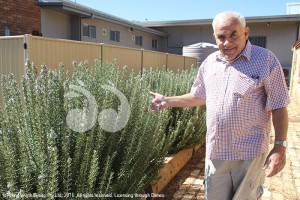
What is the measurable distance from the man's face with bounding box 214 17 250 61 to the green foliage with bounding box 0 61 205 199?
2.99 feet

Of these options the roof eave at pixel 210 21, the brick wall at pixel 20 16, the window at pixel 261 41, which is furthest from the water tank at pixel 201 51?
the window at pixel 261 41

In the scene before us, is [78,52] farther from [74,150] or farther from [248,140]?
[248,140]

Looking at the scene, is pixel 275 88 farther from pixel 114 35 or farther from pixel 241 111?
pixel 114 35

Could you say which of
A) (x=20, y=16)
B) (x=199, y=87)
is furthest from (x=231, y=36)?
(x=20, y=16)

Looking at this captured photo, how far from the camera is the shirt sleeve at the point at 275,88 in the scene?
2245mm

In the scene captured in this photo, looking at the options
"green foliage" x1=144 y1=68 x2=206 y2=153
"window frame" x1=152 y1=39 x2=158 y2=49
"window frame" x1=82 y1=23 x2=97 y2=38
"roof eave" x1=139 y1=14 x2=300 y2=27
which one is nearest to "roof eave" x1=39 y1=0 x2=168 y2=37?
"window frame" x1=82 y1=23 x2=97 y2=38

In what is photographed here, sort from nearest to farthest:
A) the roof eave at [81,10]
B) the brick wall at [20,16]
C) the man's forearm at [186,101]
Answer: the man's forearm at [186,101]
the brick wall at [20,16]
the roof eave at [81,10]

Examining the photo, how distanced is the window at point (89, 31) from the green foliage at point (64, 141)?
12447 millimetres

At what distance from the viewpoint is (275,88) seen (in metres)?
2.25

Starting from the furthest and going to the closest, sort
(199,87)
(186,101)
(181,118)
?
(181,118), (186,101), (199,87)

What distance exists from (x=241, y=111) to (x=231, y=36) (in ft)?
1.78

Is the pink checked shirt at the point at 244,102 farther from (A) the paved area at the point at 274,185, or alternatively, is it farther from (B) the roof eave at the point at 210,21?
(B) the roof eave at the point at 210,21

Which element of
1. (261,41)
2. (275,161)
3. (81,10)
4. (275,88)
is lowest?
(275,161)

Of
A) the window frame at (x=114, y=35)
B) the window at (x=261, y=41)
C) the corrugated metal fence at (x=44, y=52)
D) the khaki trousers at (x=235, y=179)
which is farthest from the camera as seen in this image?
the window at (x=261, y=41)
